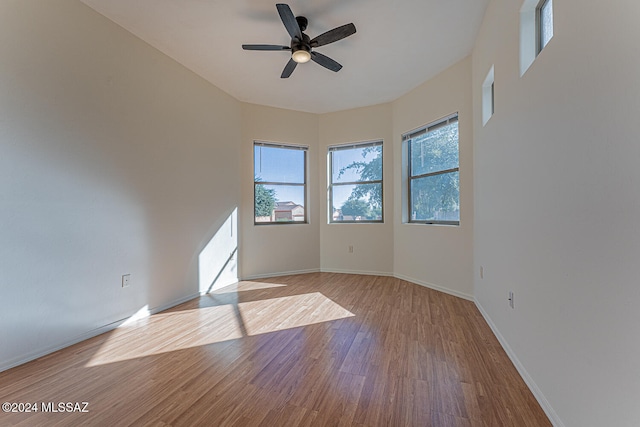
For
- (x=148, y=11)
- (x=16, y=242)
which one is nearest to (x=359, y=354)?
(x=16, y=242)

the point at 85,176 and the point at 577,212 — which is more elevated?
the point at 85,176

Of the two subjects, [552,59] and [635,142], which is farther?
[552,59]

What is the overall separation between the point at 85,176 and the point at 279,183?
2688 millimetres

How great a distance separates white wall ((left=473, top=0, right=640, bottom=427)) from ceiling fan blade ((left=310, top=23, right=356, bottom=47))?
1164 mm

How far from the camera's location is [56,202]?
6.61 ft

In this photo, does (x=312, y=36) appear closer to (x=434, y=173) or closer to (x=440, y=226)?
(x=434, y=173)

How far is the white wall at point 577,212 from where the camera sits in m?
0.87

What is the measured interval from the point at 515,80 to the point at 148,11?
3.05 m

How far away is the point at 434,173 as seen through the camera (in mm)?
3641

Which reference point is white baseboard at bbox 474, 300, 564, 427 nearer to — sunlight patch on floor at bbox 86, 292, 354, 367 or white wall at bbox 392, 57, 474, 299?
white wall at bbox 392, 57, 474, 299

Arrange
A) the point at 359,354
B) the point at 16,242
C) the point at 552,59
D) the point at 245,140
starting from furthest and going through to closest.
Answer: the point at 245,140, the point at 359,354, the point at 16,242, the point at 552,59

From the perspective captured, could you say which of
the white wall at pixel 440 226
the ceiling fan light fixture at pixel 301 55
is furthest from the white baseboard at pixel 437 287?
the ceiling fan light fixture at pixel 301 55

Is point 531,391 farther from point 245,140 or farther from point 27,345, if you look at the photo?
point 245,140

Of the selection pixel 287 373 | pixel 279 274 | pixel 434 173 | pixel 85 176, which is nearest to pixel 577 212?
pixel 287 373
